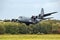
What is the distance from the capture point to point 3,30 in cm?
6619

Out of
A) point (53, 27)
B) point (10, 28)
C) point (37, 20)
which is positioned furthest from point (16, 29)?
point (37, 20)

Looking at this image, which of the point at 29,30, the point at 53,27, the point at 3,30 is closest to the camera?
the point at 3,30

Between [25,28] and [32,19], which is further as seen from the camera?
[32,19]

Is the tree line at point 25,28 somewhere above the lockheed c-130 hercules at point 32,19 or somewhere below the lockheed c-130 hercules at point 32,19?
below

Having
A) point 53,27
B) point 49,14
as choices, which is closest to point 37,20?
point 49,14

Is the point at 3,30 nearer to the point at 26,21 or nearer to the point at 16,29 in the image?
the point at 16,29

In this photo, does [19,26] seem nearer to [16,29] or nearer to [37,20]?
[16,29]

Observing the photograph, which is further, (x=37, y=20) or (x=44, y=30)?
(x=37, y=20)

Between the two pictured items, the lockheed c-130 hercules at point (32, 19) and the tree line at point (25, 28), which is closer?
the tree line at point (25, 28)

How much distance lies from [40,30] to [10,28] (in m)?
8.82

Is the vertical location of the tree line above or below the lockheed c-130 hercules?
below

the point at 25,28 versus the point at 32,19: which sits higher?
the point at 32,19

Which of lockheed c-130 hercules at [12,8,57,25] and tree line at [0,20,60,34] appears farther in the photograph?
lockheed c-130 hercules at [12,8,57,25]

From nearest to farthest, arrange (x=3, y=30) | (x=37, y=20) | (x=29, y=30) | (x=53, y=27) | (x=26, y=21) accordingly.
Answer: (x=3, y=30) → (x=29, y=30) → (x=53, y=27) → (x=26, y=21) → (x=37, y=20)
